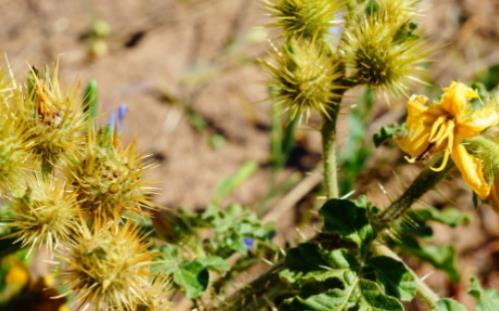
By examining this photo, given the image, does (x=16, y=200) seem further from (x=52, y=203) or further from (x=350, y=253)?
(x=350, y=253)

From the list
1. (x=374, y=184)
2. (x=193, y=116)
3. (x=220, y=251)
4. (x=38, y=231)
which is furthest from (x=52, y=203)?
(x=193, y=116)

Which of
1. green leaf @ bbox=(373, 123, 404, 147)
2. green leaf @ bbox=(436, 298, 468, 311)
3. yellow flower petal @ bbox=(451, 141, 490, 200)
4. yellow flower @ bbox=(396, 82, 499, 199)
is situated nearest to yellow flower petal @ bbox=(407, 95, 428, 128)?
yellow flower @ bbox=(396, 82, 499, 199)

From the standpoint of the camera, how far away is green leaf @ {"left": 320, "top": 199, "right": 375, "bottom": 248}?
1826mm

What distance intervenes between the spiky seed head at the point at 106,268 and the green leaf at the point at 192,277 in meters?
0.18

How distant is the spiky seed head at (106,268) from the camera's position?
157cm

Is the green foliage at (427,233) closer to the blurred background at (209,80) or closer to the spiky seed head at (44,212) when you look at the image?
the blurred background at (209,80)

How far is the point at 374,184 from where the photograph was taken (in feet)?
11.0

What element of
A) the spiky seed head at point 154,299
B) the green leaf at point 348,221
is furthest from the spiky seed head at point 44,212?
the green leaf at point 348,221

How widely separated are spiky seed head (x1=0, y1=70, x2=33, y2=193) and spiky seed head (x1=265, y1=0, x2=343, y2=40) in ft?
2.50

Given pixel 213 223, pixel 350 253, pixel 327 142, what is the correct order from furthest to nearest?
pixel 213 223
pixel 327 142
pixel 350 253

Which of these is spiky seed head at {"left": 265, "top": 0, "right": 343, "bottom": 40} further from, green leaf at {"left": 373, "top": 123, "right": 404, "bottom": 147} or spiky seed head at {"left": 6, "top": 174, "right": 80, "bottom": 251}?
spiky seed head at {"left": 6, "top": 174, "right": 80, "bottom": 251}

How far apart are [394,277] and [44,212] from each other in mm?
895

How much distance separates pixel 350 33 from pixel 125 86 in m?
2.19

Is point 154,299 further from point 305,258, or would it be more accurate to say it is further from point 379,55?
point 379,55
